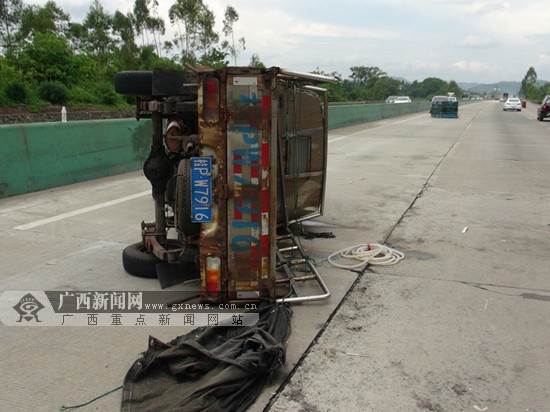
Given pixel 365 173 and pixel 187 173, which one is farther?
pixel 365 173

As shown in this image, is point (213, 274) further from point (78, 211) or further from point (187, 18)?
point (187, 18)

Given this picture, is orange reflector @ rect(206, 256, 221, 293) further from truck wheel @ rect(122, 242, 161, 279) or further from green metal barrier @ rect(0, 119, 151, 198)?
green metal barrier @ rect(0, 119, 151, 198)

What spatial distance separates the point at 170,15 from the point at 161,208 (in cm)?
4597

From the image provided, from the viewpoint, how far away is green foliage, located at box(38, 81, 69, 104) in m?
21.1

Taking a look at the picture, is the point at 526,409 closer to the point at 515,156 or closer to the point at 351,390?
the point at 351,390

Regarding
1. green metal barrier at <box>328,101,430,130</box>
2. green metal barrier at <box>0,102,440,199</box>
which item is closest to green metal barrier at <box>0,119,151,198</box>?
green metal barrier at <box>0,102,440,199</box>

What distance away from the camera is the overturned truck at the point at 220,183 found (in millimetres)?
3809

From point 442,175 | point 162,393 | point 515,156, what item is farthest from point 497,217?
point 515,156

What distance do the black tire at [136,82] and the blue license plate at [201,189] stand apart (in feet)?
4.30

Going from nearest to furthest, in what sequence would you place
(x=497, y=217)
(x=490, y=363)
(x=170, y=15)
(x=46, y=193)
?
1. (x=490, y=363)
2. (x=497, y=217)
3. (x=46, y=193)
4. (x=170, y=15)

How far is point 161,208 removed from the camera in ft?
16.0

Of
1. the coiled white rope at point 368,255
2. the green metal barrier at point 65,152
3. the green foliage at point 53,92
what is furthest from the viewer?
the green foliage at point 53,92

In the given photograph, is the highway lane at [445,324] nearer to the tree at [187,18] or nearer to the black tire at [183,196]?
the black tire at [183,196]

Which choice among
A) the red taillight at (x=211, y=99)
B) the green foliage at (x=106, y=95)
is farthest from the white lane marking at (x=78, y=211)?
the green foliage at (x=106, y=95)
